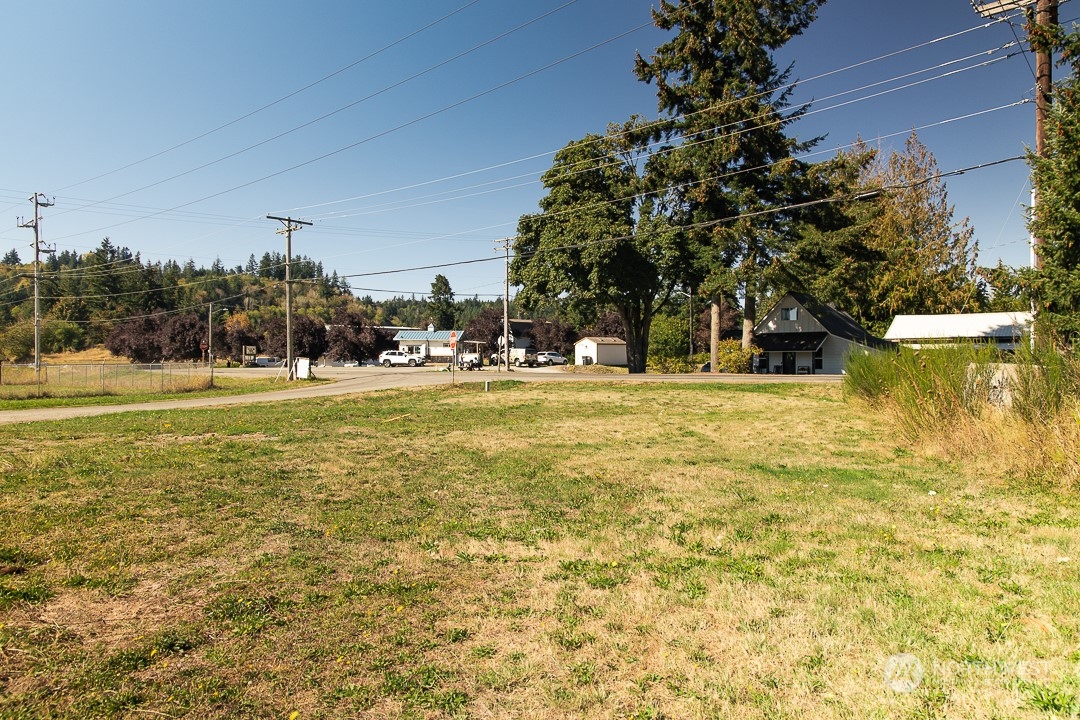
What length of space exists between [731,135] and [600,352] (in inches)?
1557

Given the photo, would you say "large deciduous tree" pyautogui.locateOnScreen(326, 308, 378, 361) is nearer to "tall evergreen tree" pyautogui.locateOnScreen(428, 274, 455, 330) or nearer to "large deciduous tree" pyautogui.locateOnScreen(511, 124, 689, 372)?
"large deciduous tree" pyautogui.locateOnScreen(511, 124, 689, 372)

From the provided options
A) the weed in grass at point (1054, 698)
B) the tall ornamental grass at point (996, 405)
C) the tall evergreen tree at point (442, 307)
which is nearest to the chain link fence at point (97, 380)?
the tall ornamental grass at point (996, 405)

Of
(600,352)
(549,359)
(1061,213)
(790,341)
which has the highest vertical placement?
(1061,213)

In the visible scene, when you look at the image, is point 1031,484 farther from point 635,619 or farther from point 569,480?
point 635,619

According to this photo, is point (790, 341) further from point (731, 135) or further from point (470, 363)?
point (470, 363)

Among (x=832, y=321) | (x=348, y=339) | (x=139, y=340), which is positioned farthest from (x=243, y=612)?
(x=139, y=340)

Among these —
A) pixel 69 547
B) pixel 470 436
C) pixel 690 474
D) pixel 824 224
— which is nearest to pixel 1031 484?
pixel 690 474

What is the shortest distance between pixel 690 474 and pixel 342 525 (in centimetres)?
577

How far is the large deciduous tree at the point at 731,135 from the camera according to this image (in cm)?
3859

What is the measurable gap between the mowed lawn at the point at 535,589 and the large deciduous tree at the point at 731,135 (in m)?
30.6

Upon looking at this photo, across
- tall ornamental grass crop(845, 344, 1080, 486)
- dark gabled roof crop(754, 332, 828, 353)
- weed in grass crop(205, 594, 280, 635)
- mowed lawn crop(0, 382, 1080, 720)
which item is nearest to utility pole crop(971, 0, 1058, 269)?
tall ornamental grass crop(845, 344, 1080, 486)

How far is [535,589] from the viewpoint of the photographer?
5.21 metres

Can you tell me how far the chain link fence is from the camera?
28203 millimetres

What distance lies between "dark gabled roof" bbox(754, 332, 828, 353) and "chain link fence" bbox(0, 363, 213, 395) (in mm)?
39108
